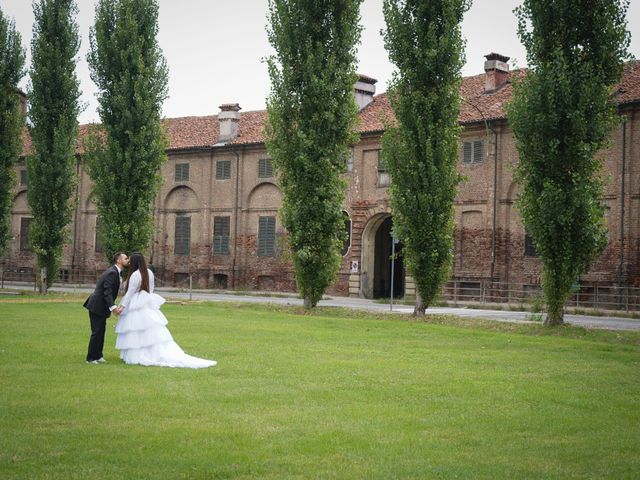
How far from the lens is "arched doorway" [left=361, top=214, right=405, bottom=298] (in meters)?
40.9

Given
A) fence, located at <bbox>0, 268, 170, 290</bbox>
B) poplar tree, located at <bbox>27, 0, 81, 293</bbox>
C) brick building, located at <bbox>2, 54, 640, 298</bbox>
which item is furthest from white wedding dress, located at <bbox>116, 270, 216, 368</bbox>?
fence, located at <bbox>0, 268, 170, 290</bbox>

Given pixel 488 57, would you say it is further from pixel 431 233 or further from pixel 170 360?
pixel 170 360

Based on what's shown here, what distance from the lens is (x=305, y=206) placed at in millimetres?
26734

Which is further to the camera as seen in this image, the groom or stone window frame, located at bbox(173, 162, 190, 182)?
stone window frame, located at bbox(173, 162, 190, 182)

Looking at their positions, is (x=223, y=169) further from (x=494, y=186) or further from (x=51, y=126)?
(x=494, y=186)

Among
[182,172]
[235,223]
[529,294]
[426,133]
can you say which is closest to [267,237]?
[235,223]

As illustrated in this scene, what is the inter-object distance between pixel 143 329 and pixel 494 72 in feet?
96.9

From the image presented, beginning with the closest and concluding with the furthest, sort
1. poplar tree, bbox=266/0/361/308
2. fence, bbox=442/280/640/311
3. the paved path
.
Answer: the paved path, poplar tree, bbox=266/0/361/308, fence, bbox=442/280/640/311

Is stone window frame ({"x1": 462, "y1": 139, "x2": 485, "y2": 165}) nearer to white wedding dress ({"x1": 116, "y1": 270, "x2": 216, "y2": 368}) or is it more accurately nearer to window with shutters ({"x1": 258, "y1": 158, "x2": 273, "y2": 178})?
window with shutters ({"x1": 258, "y1": 158, "x2": 273, "y2": 178})

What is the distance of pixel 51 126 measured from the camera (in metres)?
35.2

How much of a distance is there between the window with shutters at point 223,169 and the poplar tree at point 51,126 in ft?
37.8

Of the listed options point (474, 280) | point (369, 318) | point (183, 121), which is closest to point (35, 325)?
point (369, 318)

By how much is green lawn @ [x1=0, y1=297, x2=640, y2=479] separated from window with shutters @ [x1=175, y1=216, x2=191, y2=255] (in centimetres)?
3111

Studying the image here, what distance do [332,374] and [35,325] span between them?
367 inches
